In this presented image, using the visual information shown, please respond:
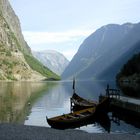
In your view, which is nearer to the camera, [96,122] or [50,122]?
[50,122]

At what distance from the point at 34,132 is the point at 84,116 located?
63.0ft

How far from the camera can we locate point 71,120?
55344mm

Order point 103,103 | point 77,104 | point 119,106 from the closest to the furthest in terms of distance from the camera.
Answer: point 103,103
point 119,106
point 77,104

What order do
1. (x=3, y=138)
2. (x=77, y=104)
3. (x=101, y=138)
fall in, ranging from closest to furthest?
(x=3, y=138) < (x=101, y=138) < (x=77, y=104)

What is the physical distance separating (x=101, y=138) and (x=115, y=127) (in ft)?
60.4

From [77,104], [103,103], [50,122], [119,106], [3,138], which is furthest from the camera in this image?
[77,104]

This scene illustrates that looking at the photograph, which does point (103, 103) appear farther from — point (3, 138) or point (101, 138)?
point (3, 138)

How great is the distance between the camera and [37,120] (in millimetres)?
64812

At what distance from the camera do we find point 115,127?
5703 centimetres

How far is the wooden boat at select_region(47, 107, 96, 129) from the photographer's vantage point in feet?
175

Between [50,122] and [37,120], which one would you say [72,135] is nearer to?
[50,122]

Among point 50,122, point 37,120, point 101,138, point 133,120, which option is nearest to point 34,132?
point 101,138

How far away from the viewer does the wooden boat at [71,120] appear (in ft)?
175

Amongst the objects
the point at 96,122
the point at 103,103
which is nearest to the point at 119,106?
the point at 103,103
